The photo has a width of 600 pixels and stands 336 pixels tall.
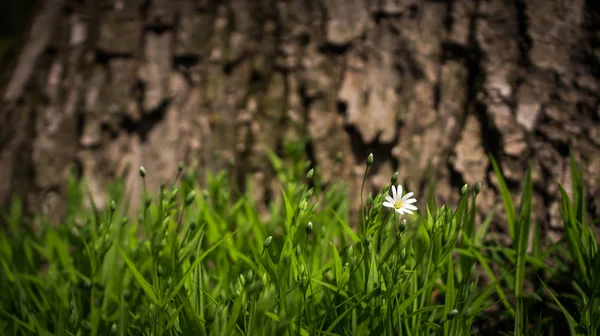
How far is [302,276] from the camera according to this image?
40.6 inches

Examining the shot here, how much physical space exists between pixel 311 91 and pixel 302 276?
94 centimetres

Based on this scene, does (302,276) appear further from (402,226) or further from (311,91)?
(311,91)

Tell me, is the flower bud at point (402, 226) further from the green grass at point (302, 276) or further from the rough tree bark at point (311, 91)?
the rough tree bark at point (311, 91)

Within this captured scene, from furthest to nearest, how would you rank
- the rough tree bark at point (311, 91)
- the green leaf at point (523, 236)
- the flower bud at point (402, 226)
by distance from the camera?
the rough tree bark at point (311, 91), the green leaf at point (523, 236), the flower bud at point (402, 226)

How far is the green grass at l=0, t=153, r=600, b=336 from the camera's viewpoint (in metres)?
1.01

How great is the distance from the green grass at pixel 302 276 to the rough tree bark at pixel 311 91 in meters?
0.22

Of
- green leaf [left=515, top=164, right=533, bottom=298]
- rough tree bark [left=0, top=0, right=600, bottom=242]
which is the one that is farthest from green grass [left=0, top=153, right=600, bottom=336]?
rough tree bark [left=0, top=0, right=600, bottom=242]

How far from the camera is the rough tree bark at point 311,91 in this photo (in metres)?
1.58

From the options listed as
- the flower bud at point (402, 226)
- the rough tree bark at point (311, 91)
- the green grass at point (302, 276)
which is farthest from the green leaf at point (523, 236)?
the flower bud at point (402, 226)

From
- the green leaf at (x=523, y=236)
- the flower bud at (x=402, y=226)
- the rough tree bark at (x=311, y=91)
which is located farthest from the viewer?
the rough tree bark at (x=311, y=91)

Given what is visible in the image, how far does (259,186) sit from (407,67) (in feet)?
2.30

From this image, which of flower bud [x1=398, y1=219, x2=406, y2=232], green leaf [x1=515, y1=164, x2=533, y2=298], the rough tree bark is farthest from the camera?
the rough tree bark

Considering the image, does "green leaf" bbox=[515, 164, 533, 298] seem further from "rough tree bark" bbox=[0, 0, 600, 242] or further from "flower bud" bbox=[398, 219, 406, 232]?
"flower bud" bbox=[398, 219, 406, 232]

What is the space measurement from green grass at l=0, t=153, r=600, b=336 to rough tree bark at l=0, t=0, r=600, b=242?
0.22 meters
